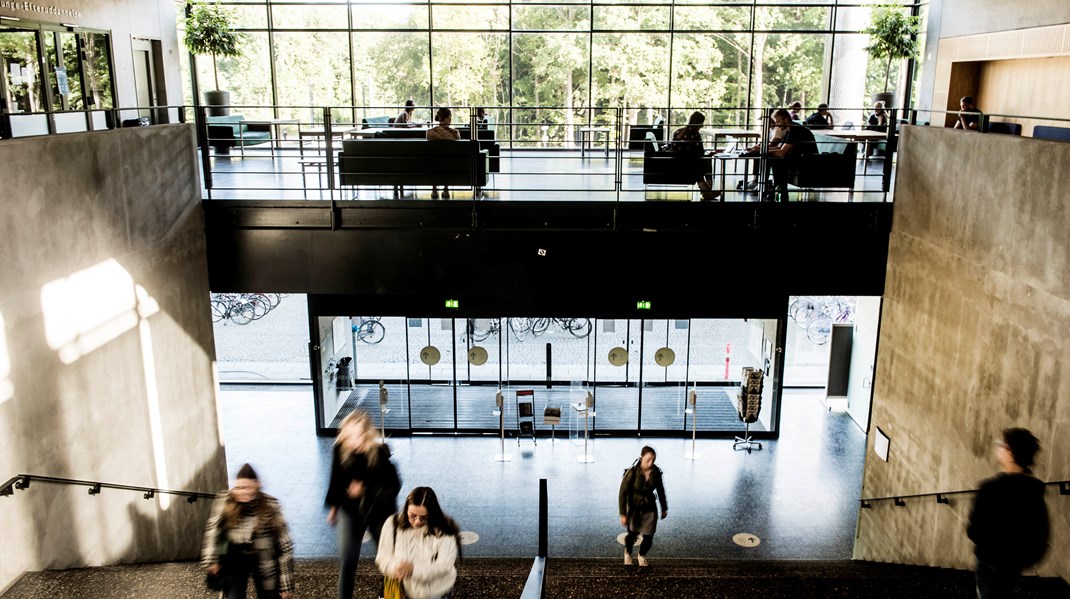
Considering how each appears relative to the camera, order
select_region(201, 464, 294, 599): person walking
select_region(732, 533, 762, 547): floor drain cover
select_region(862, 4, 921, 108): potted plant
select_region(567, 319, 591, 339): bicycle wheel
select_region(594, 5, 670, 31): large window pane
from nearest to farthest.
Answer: select_region(201, 464, 294, 599): person walking < select_region(732, 533, 762, 547): floor drain cover < select_region(567, 319, 591, 339): bicycle wheel < select_region(862, 4, 921, 108): potted plant < select_region(594, 5, 670, 31): large window pane

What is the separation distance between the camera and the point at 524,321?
49.2 ft

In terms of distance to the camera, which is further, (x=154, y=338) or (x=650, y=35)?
(x=650, y=35)

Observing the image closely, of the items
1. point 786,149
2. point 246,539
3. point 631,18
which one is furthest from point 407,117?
point 246,539

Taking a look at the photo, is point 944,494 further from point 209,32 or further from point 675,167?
point 209,32

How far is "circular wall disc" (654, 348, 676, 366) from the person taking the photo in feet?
46.4

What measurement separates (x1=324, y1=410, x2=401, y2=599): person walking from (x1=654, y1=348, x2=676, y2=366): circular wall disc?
947cm

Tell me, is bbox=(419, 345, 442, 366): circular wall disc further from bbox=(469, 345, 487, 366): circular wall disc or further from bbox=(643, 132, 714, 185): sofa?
bbox=(643, 132, 714, 185): sofa

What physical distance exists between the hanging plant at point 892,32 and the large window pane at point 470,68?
761 centimetres

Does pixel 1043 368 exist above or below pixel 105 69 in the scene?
below

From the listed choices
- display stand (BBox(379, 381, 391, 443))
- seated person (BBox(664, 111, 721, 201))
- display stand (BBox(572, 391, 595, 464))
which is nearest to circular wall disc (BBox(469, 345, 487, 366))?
display stand (BBox(379, 381, 391, 443))

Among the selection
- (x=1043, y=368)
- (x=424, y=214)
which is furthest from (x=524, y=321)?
(x=1043, y=368)

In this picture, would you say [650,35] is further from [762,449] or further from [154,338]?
[154,338]

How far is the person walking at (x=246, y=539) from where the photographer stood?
462 centimetres

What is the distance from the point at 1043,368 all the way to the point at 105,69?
48.6 ft
